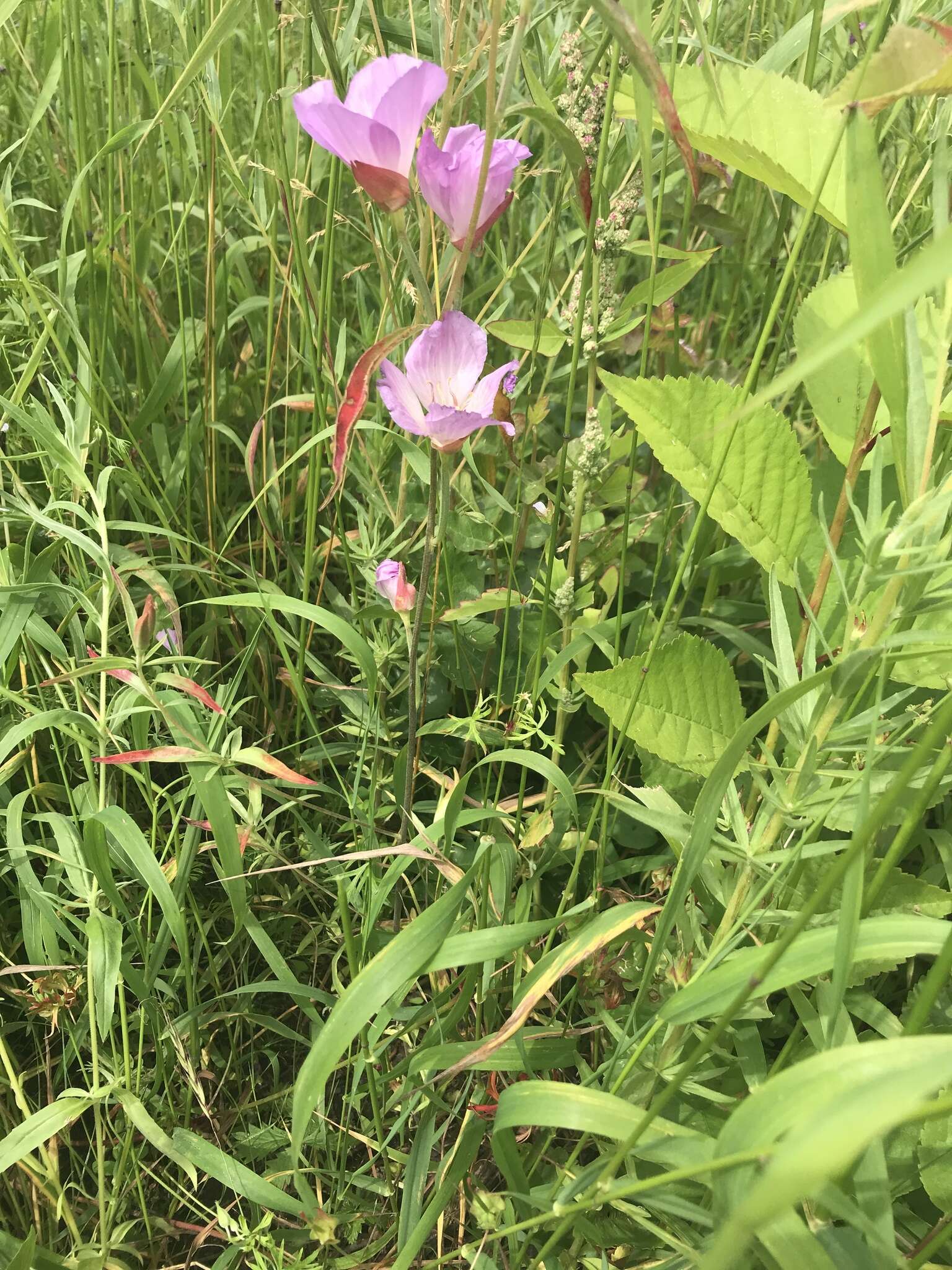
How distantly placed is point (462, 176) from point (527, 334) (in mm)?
336

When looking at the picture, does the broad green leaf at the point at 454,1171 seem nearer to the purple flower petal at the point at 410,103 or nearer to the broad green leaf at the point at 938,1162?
the broad green leaf at the point at 938,1162

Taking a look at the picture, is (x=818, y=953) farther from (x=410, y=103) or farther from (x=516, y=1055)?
(x=410, y=103)

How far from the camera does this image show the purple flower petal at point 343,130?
1.89ft

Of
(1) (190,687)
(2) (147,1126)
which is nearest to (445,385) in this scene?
(1) (190,687)

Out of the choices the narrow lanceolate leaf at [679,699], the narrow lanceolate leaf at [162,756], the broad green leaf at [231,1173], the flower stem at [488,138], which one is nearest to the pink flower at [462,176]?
the flower stem at [488,138]

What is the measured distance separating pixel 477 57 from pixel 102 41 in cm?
107

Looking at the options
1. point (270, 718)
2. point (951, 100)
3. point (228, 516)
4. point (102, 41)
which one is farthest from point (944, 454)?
point (102, 41)

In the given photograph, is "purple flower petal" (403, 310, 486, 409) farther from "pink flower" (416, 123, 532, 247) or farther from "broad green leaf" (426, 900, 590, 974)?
"broad green leaf" (426, 900, 590, 974)

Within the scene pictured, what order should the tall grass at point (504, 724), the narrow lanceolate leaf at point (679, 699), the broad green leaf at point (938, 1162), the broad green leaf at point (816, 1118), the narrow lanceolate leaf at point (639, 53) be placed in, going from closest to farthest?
the broad green leaf at point (816, 1118), the narrow lanceolate leaf at point (639, 53), the tall grass at point (504, 724), the broad green leaf at point (938, 1162), the narrow lanceolate leaf at point (679, 699)

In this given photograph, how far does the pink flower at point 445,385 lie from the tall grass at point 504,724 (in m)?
0.05

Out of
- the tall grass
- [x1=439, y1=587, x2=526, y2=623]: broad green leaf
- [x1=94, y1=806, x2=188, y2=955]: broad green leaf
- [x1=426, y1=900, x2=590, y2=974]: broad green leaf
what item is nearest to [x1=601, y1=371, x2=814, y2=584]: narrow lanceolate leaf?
the tall grass

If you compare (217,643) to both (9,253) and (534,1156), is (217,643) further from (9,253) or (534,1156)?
(534,1156)

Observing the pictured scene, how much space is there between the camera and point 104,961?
75cm

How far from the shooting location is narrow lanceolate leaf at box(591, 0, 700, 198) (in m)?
0.42
